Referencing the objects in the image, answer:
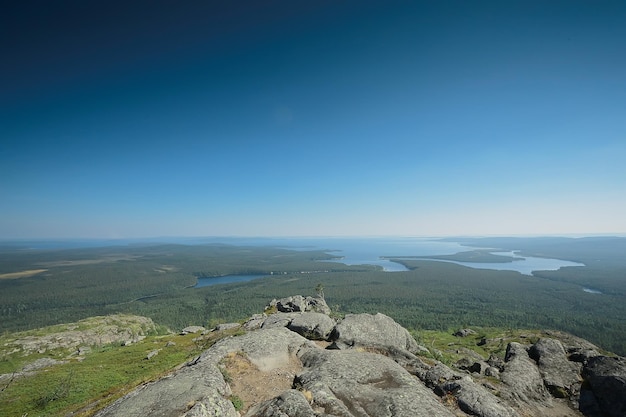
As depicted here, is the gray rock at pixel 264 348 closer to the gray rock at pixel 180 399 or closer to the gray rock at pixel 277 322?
the gray rock at pixel 180 399

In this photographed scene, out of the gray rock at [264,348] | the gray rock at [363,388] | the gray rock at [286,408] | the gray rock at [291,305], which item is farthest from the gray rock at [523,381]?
the gray rock at [291,305]

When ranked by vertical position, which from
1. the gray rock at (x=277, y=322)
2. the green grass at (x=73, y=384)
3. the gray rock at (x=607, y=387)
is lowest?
the green grass at (x=73, y=384)

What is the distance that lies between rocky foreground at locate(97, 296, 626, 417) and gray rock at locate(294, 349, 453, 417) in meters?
0.06

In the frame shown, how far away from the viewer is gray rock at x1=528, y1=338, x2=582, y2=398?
25547mm

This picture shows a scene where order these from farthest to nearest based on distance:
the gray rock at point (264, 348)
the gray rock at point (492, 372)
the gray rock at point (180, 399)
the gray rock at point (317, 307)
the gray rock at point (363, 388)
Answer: the gray rock at point (317, 307)
the gray rock at point (492, 372)
the gray rock at point (264, 348)
the gray rock at point (363, 388)
the gray rock at point (180, 399)

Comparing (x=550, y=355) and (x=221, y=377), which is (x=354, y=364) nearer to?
(x=221, y=377)

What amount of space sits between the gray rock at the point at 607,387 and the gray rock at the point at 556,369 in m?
1.33

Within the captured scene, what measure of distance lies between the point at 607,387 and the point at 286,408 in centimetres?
2804

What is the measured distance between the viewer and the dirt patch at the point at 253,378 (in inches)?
631

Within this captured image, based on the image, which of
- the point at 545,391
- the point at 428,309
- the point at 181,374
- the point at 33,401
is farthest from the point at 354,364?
the point at 428,309

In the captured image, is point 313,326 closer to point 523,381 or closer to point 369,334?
point 369,334

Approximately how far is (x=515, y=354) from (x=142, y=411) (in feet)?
123

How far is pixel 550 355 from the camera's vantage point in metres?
30.3

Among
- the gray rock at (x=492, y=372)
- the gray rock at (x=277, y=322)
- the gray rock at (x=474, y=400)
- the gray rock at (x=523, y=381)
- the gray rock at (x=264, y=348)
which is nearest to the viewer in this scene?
the gray rock at (x=474, y=400)
